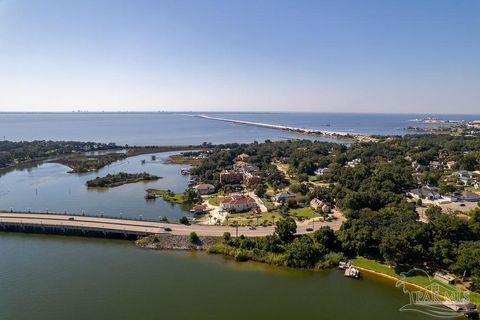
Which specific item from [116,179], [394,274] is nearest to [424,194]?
[394,274]

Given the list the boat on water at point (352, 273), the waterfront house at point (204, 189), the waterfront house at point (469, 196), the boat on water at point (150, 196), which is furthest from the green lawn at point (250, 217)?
the waterfront house at point (469, 196)

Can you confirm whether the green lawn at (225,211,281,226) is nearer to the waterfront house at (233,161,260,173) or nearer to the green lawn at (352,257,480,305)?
the green lawn at (352,257,480,305)

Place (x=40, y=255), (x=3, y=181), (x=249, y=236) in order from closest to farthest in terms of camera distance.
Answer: (x=40, y=255) → (x=249, y=236) → (x=3, y=181)

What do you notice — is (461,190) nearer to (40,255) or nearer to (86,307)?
(86,307)

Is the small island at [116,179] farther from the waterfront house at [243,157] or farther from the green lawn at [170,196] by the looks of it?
the waterfront house at [243,157]

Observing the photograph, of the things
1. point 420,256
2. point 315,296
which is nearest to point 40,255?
point 315,296

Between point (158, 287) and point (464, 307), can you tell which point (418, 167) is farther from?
point (158, 287)
